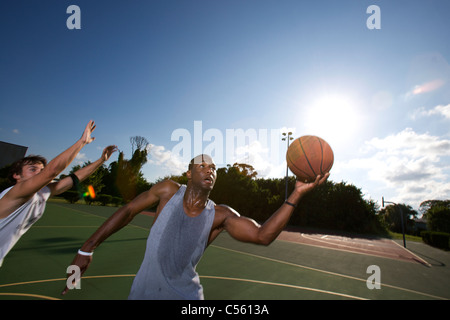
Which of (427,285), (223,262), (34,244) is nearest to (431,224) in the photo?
(427,285)

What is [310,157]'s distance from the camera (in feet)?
9.66

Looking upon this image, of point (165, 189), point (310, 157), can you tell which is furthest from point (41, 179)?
point (310, 157)

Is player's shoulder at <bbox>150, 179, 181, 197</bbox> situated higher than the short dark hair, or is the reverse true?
the short dark hair

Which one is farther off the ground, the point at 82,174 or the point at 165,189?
the point at 82,174

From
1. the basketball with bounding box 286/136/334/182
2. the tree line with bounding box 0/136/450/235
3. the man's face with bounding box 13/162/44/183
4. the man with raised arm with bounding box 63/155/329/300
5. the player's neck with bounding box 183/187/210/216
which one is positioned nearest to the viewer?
the man with raised arm with bounding box 63/155/329/300

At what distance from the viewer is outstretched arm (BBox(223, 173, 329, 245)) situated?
206cm

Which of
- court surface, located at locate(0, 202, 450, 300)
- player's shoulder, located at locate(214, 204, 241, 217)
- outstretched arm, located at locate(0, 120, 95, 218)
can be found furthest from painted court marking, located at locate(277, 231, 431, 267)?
outstretched arm, located at locate(0, 120, 95, 218)

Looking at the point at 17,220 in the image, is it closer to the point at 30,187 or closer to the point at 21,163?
the point at 21,163

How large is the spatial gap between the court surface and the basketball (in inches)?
163

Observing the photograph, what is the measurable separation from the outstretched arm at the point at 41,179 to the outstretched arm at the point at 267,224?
1.74 m

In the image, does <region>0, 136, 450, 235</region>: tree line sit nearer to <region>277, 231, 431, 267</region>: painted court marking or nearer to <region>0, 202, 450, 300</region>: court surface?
<region>277, 231, 431, 267</region>: painted court marking

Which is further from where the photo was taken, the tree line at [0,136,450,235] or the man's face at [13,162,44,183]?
the tree line at [0,136,450,235]

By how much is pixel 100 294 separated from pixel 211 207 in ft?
15.1

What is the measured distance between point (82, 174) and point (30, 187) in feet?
3.66
